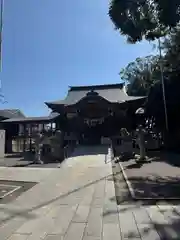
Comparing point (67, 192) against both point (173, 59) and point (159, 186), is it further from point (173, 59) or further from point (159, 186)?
point (173, 59)

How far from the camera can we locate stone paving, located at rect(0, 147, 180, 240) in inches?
174

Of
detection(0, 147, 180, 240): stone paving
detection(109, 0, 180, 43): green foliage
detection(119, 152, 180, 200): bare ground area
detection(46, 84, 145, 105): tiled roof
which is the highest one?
detection(46, 84, 145, 105): tiled roof

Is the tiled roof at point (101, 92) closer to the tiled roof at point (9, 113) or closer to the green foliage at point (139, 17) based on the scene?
the tiled roof at point (9, 113)

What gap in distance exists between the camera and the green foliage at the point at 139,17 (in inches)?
375

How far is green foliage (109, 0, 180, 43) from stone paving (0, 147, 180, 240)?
610cm

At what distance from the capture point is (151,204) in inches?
252

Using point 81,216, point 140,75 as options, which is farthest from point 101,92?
point 81,216

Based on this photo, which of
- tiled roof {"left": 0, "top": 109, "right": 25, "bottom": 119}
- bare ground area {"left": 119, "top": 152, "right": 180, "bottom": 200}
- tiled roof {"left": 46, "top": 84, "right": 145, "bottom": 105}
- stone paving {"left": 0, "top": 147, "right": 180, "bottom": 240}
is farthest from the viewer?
tiled roof {"left": 0, "top": 109, "right": 25, "bottom": 119}

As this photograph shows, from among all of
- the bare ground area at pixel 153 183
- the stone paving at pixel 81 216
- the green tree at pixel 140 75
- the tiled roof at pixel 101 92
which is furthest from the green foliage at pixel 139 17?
the green tree at pixel 140 75

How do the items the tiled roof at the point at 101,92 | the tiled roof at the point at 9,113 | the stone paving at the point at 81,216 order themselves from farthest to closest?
the tiled roof at the point at 9,113 < the tiled roof at the point at 101,92 < the stone paving at the point at 81,216

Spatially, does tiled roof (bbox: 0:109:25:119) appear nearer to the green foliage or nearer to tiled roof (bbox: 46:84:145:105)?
tiled roof (bbox: 46:84:145:105)

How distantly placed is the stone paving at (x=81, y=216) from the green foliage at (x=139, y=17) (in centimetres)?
610

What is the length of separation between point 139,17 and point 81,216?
27.3ft

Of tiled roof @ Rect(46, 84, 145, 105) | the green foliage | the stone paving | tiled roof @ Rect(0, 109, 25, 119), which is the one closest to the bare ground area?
the stone paving
